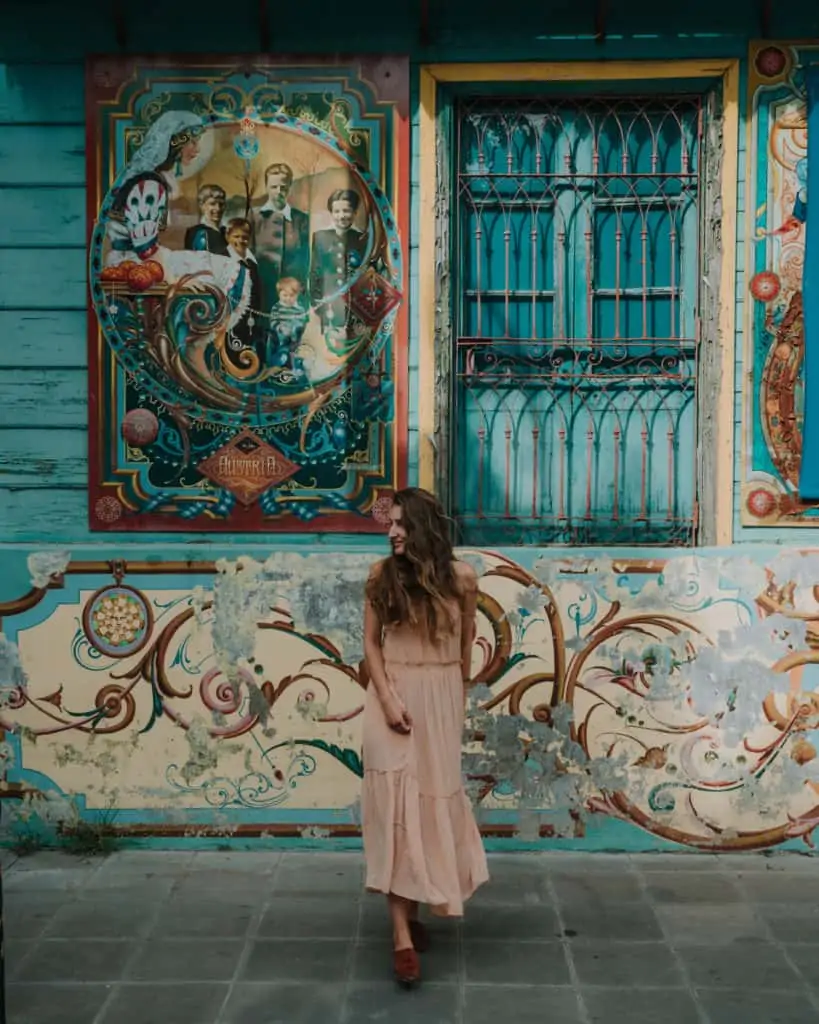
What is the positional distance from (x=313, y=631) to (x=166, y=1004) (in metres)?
2.06

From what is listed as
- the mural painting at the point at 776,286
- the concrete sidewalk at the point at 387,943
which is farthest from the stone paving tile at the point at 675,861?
the mural painting at the point at 776,286

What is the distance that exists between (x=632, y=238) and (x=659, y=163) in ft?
1.23

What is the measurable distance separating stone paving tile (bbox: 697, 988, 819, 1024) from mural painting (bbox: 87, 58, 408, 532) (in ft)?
8.59

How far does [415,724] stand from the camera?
179 inches

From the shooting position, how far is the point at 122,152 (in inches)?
237

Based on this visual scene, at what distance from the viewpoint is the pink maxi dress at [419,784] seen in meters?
4.48

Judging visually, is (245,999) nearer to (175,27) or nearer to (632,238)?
(632,238)

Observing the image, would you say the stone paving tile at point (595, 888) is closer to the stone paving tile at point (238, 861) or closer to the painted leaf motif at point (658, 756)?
the painted leaf motif at point (658, 756)

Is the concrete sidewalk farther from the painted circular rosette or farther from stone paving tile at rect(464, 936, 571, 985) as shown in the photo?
the painted circular rosette

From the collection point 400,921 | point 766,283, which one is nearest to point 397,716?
point 400,921

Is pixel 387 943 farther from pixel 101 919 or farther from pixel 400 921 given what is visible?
pixel 101 919

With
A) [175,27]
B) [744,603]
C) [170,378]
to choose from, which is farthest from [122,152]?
[744,603]

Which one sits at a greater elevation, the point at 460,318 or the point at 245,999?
the point at 460,318

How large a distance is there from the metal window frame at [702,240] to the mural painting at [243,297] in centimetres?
13
